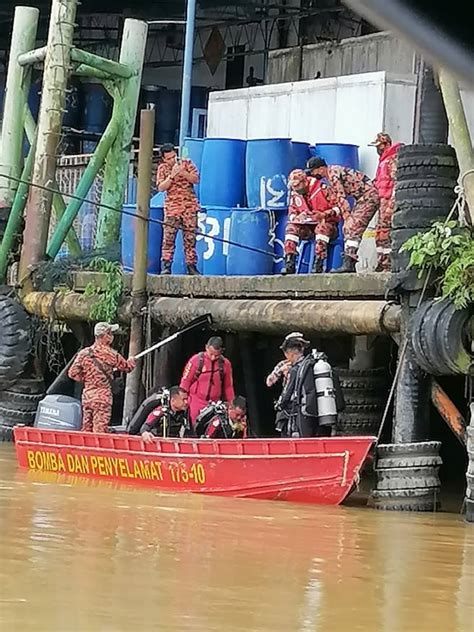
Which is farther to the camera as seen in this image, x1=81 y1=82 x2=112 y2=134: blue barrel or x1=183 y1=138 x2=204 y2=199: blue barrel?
x1=81 y1=82 x2=112 y2=134: blue barrel

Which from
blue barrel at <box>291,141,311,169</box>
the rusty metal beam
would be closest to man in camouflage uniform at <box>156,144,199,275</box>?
blue barrel at <box>291,141,311,169</box>

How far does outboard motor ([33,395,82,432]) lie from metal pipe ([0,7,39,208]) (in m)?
4.95

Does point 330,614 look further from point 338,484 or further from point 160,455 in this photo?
point 160,455

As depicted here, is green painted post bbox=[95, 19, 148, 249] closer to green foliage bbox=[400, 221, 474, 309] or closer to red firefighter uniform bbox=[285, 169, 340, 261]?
red firefighter uniform bbox=[285, 169, 340, 261]

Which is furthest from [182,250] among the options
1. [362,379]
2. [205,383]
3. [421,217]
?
[421,217]

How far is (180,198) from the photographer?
50.5 ft

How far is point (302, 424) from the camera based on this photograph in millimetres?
12406

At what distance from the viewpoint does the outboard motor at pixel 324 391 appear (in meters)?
12.1

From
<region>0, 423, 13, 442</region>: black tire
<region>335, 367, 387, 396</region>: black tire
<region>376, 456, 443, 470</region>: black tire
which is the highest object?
<region>335, 367, 387, 396</region>: black tire

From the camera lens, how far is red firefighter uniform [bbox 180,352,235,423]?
44.9 feet

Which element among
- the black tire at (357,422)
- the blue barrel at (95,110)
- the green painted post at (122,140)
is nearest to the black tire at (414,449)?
the black tire at (357,422)

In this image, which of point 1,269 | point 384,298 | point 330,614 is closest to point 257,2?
point 1,269

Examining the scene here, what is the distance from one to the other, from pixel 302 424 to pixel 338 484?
0.92 metres

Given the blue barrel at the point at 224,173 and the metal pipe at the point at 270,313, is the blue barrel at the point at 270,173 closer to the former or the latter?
the blue barrel at the point at 224,173
